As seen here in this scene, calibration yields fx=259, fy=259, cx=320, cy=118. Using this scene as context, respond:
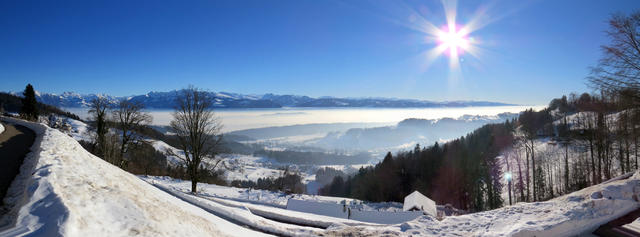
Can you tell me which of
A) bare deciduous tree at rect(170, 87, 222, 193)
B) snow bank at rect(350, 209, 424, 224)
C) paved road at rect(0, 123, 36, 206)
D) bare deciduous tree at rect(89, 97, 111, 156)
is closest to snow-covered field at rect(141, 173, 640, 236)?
paved road at rect(0, 123, 36, 206)

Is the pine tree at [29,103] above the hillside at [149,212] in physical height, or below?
above

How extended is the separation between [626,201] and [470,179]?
4054 centimetres

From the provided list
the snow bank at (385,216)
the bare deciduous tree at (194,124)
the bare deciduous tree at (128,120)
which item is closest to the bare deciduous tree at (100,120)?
the bare deciduous tree at (128,120)

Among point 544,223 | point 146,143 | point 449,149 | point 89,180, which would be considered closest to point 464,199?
point 449,149

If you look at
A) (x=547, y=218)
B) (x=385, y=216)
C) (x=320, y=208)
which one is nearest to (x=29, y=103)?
(x=320, y=208)

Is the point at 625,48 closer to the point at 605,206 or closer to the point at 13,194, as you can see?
the point at 605,206

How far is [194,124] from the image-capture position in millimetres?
18594

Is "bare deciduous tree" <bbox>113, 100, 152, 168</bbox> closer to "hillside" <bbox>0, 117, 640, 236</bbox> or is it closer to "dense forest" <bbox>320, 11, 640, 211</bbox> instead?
"hillside" <bbox>0, 117, 640, 236</bbox>

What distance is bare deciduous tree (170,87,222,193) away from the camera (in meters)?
18.2

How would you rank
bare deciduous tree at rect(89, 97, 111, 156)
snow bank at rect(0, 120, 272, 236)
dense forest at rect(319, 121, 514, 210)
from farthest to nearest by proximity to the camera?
dense forest at rect(319, 121, 514, 210), bare deciduous tree at rect(89, 97, 111, 156), snow bank at rect(0, 120, 272, 236)

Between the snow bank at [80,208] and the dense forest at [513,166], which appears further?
the dense forest at [513,166]

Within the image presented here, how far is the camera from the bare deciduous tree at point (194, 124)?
718 inches

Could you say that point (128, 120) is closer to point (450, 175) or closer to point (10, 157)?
point (10, 157)

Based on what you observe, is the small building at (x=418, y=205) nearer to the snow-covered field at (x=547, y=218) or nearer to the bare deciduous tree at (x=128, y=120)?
the snow-covered field at (x=547, y=218)
